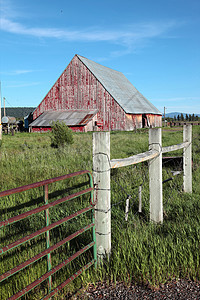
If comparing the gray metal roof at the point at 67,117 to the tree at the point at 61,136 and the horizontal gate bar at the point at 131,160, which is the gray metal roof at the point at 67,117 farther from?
the horizontal gate bar at the point at 131,160

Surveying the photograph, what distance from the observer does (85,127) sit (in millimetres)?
28453

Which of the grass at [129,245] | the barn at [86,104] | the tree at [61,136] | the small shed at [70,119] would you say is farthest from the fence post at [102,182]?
the barn at [86,104]

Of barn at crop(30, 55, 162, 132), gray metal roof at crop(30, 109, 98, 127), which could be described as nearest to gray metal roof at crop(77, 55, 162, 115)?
barn at crop(30, 55, 162, 132)

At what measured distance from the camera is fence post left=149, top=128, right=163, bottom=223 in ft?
14.2

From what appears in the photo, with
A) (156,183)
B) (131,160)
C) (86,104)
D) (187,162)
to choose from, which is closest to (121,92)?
(86,104)

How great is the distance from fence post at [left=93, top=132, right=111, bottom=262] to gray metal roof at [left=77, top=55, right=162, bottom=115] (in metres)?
25.8

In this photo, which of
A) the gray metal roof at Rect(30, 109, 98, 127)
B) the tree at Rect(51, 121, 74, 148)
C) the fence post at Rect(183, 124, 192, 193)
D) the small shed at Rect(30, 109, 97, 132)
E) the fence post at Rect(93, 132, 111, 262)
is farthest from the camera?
the gray metal roof at Rect(30, 109, 98, 127)

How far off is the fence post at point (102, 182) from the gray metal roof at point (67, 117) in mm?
25262

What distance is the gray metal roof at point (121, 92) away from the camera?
98.3ft

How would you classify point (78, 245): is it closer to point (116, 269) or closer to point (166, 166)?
point (116, 269)

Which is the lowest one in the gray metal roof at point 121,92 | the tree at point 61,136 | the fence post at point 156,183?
the fence post at point 156,183

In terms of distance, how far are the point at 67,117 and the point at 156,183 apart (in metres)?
26.2

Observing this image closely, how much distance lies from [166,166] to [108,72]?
2948 centimetres

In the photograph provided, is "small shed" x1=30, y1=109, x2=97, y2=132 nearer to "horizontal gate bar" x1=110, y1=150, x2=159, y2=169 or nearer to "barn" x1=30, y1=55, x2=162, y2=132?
"barn" x1=30, y1=55, x2=162, y2=132
